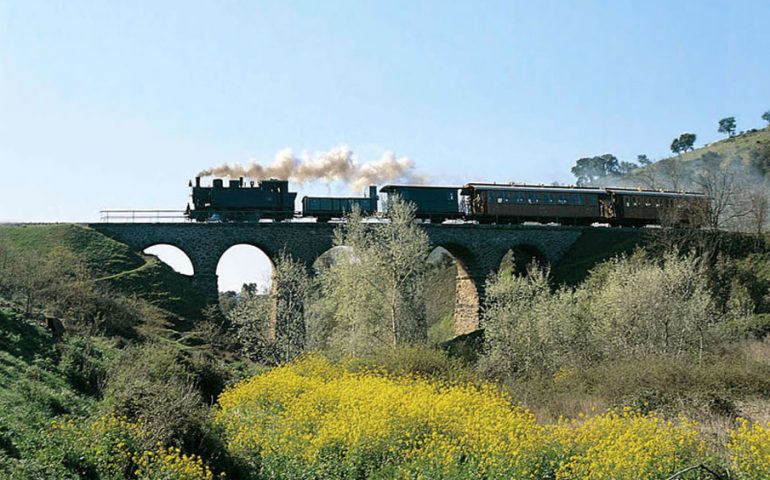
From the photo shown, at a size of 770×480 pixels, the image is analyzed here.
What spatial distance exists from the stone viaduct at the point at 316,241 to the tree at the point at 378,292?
11.9 meters

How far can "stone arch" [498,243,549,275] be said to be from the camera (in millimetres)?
56812

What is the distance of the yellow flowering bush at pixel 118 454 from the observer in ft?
39.9

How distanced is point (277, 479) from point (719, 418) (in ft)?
35.1

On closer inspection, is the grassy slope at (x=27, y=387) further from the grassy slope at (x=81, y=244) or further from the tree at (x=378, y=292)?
the grassy slope at (x=81, y=244)

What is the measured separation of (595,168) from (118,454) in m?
183

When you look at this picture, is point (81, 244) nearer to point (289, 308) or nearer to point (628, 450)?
point (289, 308)

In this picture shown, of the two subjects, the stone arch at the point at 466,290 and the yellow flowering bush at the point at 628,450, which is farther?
the stone arch at the point at 466,290

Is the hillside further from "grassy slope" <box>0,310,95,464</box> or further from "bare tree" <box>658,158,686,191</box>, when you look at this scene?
"grassy slope" <box>0,310,95,464</box>

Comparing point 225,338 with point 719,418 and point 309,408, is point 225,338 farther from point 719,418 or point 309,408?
point 719,418

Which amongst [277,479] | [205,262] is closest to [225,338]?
[205,262]

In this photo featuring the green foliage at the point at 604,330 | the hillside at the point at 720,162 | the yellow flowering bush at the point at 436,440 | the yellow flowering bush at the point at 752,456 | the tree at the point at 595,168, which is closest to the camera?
the yellow flowering bush at the point at 752,456

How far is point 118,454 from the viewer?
1251 centimetres

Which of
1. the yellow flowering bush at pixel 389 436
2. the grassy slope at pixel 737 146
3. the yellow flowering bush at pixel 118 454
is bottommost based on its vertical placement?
the yellow flowering bush at pixel 389 436

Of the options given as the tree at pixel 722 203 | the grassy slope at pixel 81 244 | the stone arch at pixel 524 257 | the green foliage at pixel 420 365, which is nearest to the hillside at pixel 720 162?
the tree at pixel 722 203
